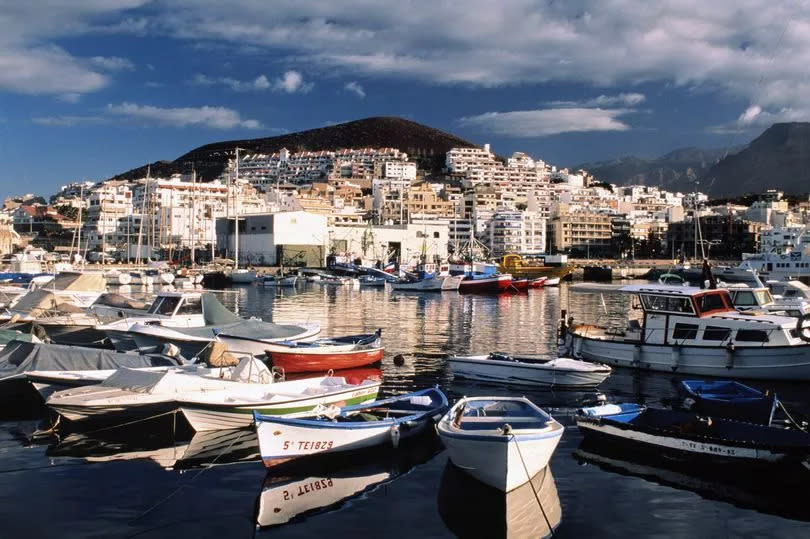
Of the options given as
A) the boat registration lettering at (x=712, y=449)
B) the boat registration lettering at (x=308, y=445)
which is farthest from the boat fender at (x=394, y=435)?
the boat registration lettering at (x=712, y=449)

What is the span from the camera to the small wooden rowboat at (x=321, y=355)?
21531mm

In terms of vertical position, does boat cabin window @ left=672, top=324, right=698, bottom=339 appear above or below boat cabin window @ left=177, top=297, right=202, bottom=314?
below

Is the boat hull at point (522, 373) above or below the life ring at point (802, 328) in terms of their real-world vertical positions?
below

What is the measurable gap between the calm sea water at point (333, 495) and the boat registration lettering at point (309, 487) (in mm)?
40

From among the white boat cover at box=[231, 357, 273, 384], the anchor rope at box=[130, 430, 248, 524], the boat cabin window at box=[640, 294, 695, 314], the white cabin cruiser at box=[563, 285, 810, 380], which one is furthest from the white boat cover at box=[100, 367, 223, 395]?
the boat cabin window at box=[640, 294, 695, 314]

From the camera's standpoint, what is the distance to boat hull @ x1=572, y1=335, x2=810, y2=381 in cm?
2041

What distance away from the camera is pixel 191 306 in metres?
25.1

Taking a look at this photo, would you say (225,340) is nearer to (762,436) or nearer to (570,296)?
(762,436)

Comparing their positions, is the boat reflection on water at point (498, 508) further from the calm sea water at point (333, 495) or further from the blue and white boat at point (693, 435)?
the blue and white boat at point (693, 435)

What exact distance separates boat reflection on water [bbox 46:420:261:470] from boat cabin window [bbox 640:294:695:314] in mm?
13529

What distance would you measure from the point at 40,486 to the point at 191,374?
415 centimetres

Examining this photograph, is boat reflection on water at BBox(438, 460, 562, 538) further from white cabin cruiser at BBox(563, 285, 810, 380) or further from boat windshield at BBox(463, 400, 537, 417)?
white cabin cruiser at BBox(563, 285, 810, 380)

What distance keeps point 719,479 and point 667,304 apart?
10.5m

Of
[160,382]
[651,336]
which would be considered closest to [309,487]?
[160,382]
